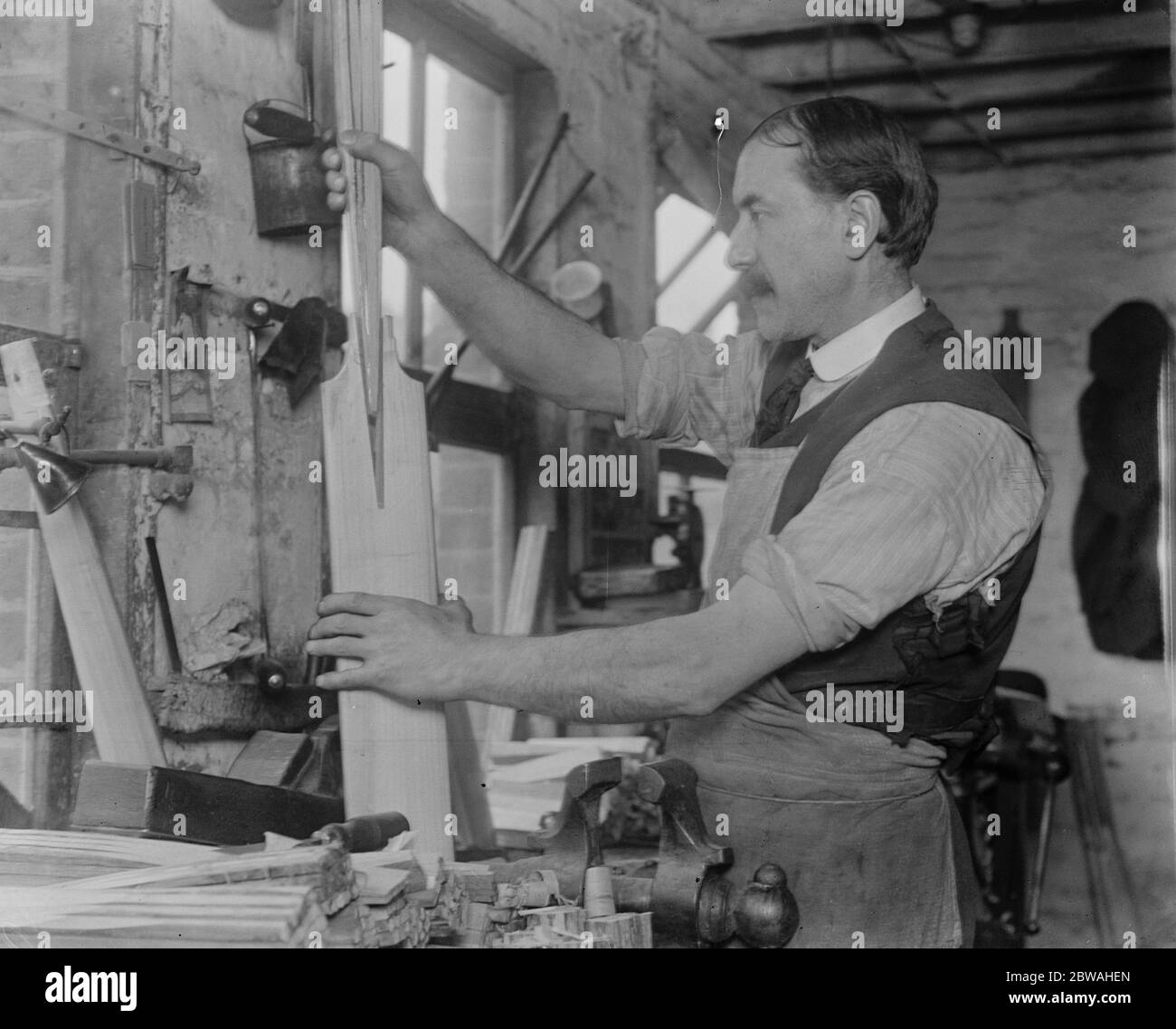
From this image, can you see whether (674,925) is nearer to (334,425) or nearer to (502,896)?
(502,896)

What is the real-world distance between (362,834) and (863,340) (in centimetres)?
112

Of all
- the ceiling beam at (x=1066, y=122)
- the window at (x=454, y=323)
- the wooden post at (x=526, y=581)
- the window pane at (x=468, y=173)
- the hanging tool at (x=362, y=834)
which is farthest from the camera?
the ceiling beam at (x=1066, y=122)

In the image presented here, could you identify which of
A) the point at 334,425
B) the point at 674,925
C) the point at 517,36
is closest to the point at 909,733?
the point at 674,925

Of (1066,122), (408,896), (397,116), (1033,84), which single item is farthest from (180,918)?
(1066,122)

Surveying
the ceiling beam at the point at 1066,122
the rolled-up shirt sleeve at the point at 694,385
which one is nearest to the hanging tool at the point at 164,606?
the rolled-up shirt sleeve at the point at 694,385

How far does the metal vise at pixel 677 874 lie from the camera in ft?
6.23

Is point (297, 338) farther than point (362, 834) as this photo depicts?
Yes

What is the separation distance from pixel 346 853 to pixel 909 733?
36.3 inches

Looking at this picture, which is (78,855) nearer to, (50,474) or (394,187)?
(50,474)

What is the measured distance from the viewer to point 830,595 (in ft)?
6.16

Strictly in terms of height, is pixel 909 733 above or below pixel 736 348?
below

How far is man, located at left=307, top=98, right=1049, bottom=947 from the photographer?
191cm

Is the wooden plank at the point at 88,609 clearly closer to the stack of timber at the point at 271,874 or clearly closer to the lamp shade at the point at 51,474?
the lamp shade at the point at 51,474
